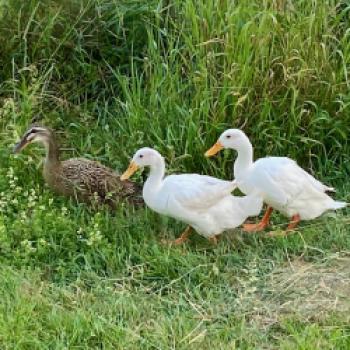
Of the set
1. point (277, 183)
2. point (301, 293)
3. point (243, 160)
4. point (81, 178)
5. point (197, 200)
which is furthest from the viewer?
point (81, 178)

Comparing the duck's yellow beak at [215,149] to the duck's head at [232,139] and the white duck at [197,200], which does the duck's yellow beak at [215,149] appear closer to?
the duck's head at [232,139]

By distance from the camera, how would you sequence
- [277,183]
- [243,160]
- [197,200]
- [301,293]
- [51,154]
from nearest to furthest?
[301,293] → [197,200] → [277,183] → [243,160] → [51,154]

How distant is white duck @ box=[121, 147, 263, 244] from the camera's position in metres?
4.47

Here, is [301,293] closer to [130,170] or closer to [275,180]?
[275,180]

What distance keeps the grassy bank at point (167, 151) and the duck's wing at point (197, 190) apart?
0.23 metres

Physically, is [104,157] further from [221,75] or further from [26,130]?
[221,75]

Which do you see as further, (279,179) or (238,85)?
(238,85)

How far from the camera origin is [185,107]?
16.8 feet

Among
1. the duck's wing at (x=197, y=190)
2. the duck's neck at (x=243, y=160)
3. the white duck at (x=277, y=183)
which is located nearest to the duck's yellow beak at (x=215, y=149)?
the white duck at (x=277, y=183)

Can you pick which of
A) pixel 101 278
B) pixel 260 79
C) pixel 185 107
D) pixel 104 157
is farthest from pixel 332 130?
pixel 101 278

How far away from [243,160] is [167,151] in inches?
21.5

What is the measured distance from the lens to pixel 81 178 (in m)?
4.91

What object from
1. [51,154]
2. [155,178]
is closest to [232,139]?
[155,178]

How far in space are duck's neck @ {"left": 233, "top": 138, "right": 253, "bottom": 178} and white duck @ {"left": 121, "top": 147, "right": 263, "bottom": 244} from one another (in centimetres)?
14
